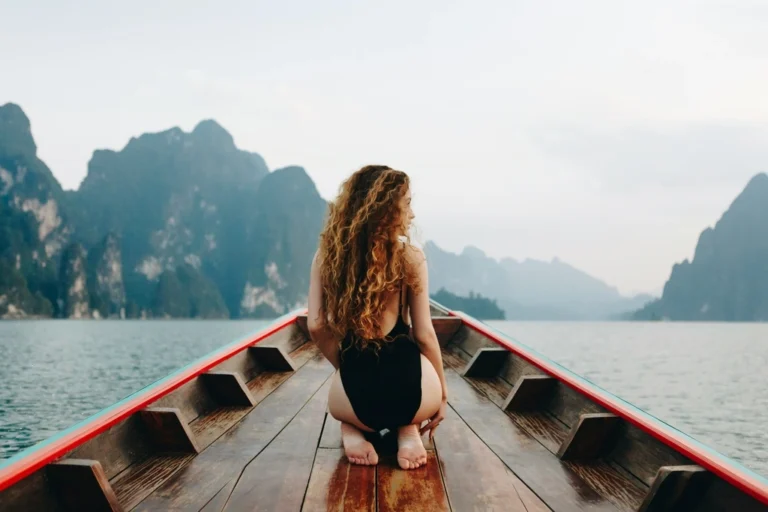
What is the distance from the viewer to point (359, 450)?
299cm

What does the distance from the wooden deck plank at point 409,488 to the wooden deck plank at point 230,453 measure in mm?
675

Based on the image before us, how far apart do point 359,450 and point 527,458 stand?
0.86m

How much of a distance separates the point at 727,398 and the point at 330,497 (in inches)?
1957

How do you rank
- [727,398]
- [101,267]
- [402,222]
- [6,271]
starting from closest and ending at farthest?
[402,222] < [727,398] < [6,271] < [101,267]

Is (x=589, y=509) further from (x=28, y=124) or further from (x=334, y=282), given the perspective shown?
(x=28, y=124)

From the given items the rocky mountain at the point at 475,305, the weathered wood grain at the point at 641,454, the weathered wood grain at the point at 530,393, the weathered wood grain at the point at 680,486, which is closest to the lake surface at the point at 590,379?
the weathered wood grain at the point at 530,393

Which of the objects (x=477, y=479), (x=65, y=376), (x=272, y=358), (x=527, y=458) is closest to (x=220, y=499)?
(x=477, y=479)

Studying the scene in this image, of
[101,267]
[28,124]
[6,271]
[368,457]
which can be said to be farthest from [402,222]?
[28,124]

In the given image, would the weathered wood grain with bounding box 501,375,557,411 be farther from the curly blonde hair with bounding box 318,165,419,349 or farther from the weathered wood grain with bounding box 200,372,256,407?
the weathered wood grain with bounding box 200,372,256,407

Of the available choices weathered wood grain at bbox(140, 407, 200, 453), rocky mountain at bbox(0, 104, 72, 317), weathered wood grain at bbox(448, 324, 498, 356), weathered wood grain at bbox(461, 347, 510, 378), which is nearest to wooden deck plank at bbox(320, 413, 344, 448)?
weathered wood grain at bbox(140, 407, 200, 453)

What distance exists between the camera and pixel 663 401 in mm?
41344

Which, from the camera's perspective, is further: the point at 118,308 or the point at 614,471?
the point at 118,308

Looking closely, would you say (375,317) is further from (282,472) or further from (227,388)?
(227,388)

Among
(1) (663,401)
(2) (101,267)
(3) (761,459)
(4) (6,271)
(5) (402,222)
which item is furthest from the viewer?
(2) (101,267)
